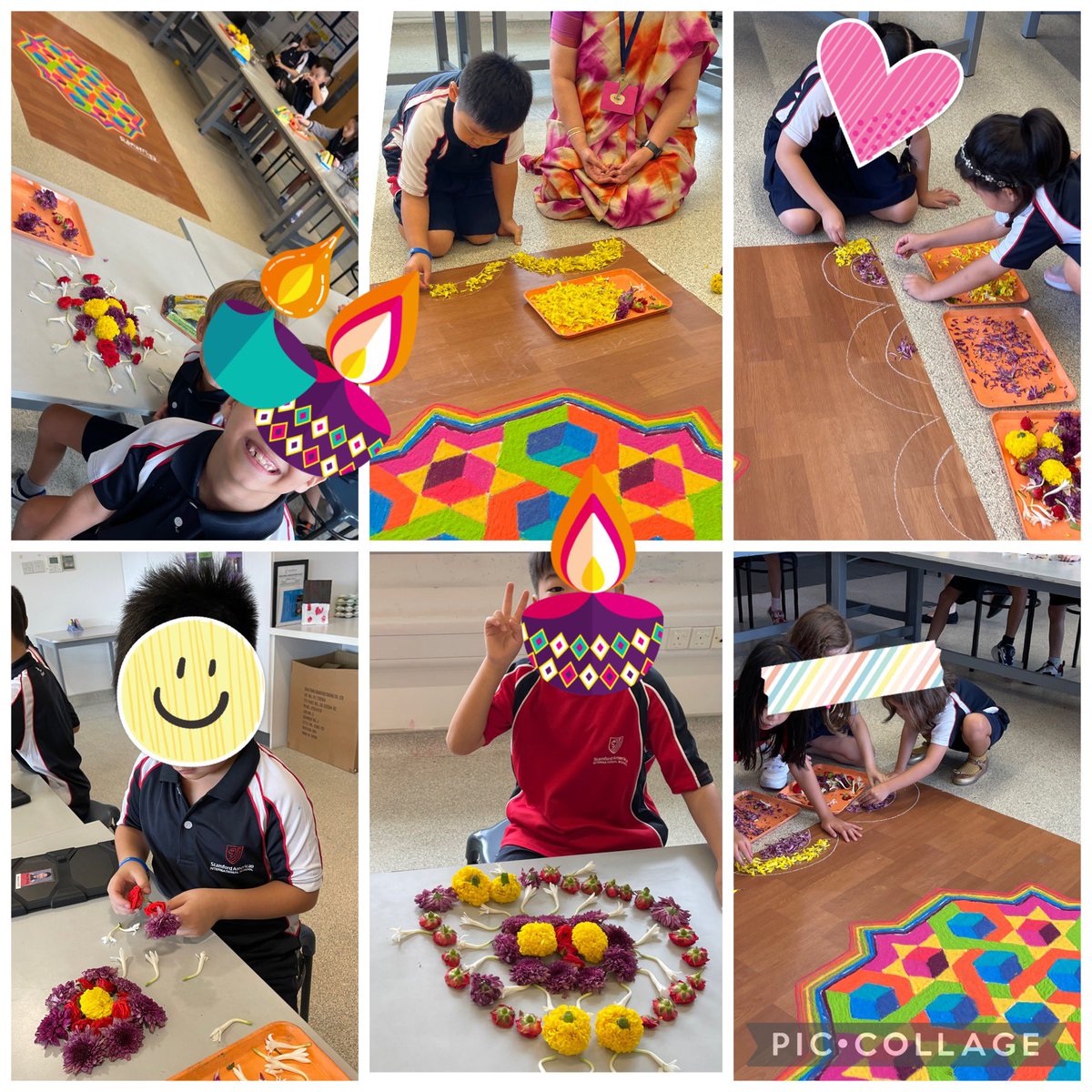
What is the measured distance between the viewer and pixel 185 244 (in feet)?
5.72

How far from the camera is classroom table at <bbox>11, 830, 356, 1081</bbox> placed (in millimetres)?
1130

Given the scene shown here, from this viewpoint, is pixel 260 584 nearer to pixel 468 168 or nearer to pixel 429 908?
pixel 429 908

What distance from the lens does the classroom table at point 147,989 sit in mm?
1130

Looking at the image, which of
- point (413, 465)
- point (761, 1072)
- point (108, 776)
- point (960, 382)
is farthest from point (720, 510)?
point (108, 776)

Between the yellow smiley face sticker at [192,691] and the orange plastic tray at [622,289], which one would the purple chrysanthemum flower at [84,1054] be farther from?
the orange plastic tray at [622,289]

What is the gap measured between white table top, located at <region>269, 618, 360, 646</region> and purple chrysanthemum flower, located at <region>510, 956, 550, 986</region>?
0.64m

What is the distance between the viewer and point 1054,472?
5.74 feet

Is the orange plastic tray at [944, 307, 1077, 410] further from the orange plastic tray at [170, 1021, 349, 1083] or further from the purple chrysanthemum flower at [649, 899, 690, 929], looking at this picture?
the orange plastic tray at [170, 1021, 349, 1083]

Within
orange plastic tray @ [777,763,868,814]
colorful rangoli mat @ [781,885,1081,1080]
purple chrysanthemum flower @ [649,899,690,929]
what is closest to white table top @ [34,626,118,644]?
purple chrysanthemum flower @ [649,899,690,929]

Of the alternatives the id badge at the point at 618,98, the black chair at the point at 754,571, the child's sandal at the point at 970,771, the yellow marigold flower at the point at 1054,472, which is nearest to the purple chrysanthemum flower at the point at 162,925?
the black chair at the point at 754,571

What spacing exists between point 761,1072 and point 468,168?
1.77 meters

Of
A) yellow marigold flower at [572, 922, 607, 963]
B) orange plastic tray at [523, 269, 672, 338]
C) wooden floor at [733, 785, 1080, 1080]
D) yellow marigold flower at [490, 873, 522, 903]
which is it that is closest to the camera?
yellow marigold flower at [572, 922, 607, 963]

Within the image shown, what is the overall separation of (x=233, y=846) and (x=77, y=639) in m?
0.44

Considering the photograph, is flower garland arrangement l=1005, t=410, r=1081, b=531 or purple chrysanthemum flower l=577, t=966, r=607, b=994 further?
flower garland arrangement l=1005, t=410, r=1081, b=531
